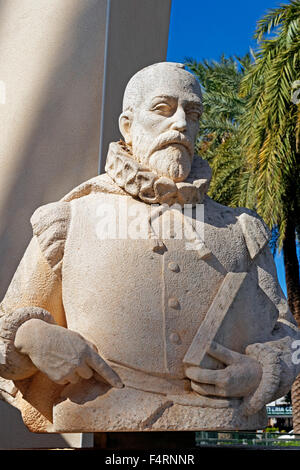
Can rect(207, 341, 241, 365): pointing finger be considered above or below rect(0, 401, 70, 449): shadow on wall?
above

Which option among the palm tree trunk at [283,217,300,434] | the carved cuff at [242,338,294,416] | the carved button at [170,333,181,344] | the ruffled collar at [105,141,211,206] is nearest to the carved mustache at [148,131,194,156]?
the ruffled collar at [105,141,211,206]

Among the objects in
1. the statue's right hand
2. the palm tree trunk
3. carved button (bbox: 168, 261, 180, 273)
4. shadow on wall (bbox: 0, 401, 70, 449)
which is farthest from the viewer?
the palm tree trunk

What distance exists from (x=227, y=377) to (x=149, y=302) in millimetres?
512

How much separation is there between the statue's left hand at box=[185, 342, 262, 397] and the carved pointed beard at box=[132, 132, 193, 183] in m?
0.91

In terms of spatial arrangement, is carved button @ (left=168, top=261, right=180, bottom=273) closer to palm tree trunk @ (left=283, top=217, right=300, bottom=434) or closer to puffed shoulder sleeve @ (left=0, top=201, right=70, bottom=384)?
puffed shoulder sleeve @ (left=0, top=201, right=70, bottom=384)

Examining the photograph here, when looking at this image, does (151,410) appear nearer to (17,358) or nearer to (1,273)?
(17,358)

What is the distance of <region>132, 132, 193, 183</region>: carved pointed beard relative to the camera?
3670 millimetres

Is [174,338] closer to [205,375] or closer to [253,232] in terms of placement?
[205,375]

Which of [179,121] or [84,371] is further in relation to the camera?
[179,121]

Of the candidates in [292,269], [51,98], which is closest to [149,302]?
[51,98]

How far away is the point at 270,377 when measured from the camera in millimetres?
3326

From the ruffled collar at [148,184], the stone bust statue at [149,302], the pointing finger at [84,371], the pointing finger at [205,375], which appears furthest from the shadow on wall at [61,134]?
the pointing finger at [205,375]

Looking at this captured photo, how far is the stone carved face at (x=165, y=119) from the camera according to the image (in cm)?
367
